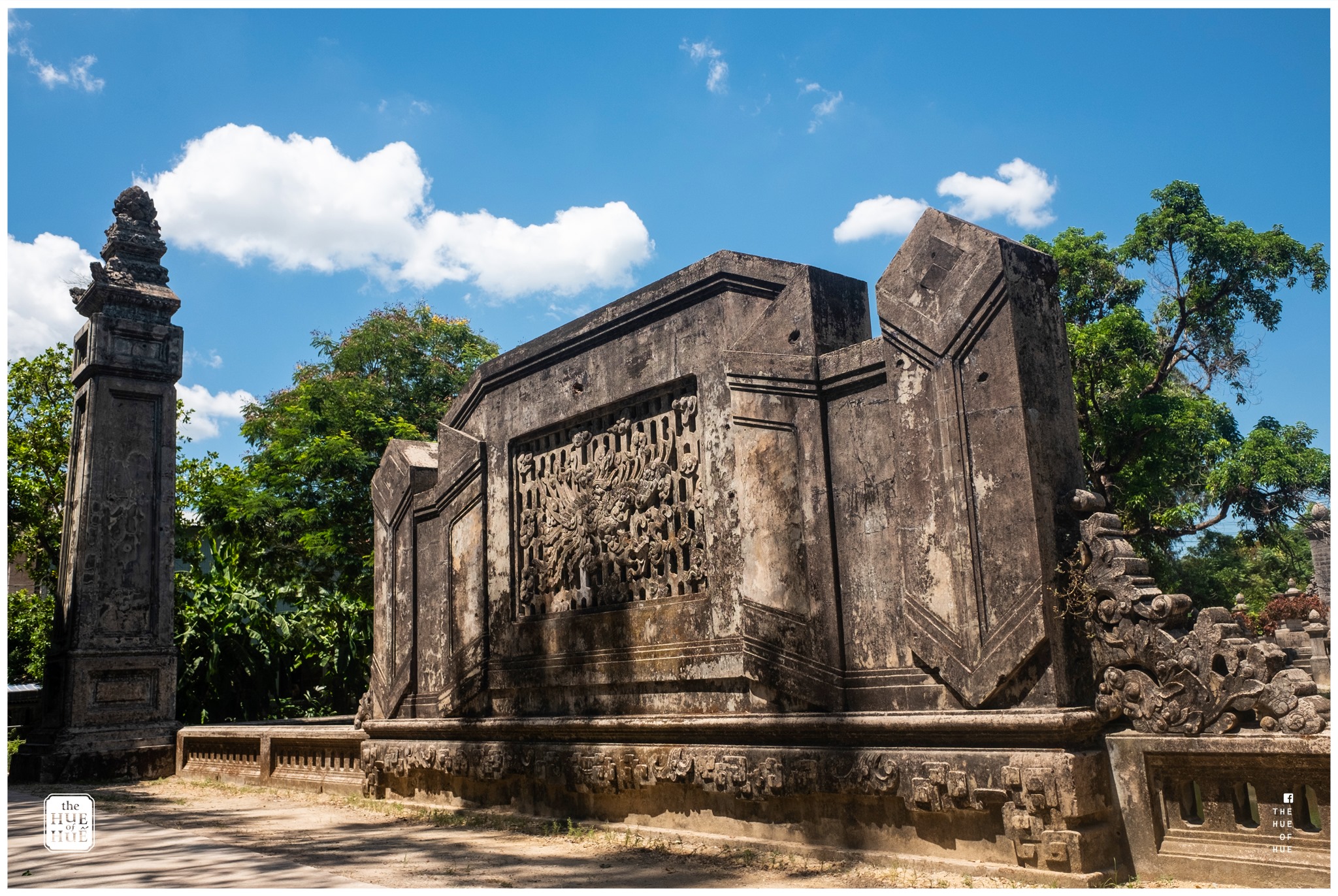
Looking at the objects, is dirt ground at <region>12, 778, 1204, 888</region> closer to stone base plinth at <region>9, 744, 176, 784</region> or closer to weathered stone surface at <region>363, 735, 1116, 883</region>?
weathered stone surface at <region>363, 735, 1116, 883</region>

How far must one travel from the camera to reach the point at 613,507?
6.21 meters

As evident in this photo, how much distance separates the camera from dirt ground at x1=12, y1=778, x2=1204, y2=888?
4.56 metres

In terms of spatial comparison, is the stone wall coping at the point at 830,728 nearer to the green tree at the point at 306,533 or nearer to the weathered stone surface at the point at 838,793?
the weathered stone surface at the point at 838,793

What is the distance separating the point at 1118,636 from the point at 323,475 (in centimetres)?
1412

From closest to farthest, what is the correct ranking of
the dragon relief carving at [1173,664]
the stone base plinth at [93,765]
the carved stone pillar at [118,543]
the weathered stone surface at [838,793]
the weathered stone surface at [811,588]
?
the dragon relief carving at [1173,664] → the weathered stone surface at [838,793] → the weathered stone surface at [811,588] → the stone base plinth at [93,765] → the carved stone pillar at [118,543]

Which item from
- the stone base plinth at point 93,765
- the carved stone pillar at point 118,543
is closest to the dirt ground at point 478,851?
the stone base plinth at point 93,765

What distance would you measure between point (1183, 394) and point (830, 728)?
47.9ft

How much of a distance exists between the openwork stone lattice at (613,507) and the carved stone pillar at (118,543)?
5295 mm

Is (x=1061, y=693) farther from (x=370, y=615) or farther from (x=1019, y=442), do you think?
(x=370, y=615)

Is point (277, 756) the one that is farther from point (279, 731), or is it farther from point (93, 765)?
point (93, 765)

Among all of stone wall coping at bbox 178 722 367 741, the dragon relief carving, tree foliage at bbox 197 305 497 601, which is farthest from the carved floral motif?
tree foliage at bbox 197 305 497 601

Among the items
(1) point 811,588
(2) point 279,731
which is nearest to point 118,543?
(2) point 279,731

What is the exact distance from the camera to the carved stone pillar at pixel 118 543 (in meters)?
9.70

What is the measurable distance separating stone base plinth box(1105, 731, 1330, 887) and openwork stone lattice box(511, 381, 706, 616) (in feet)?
7.87
